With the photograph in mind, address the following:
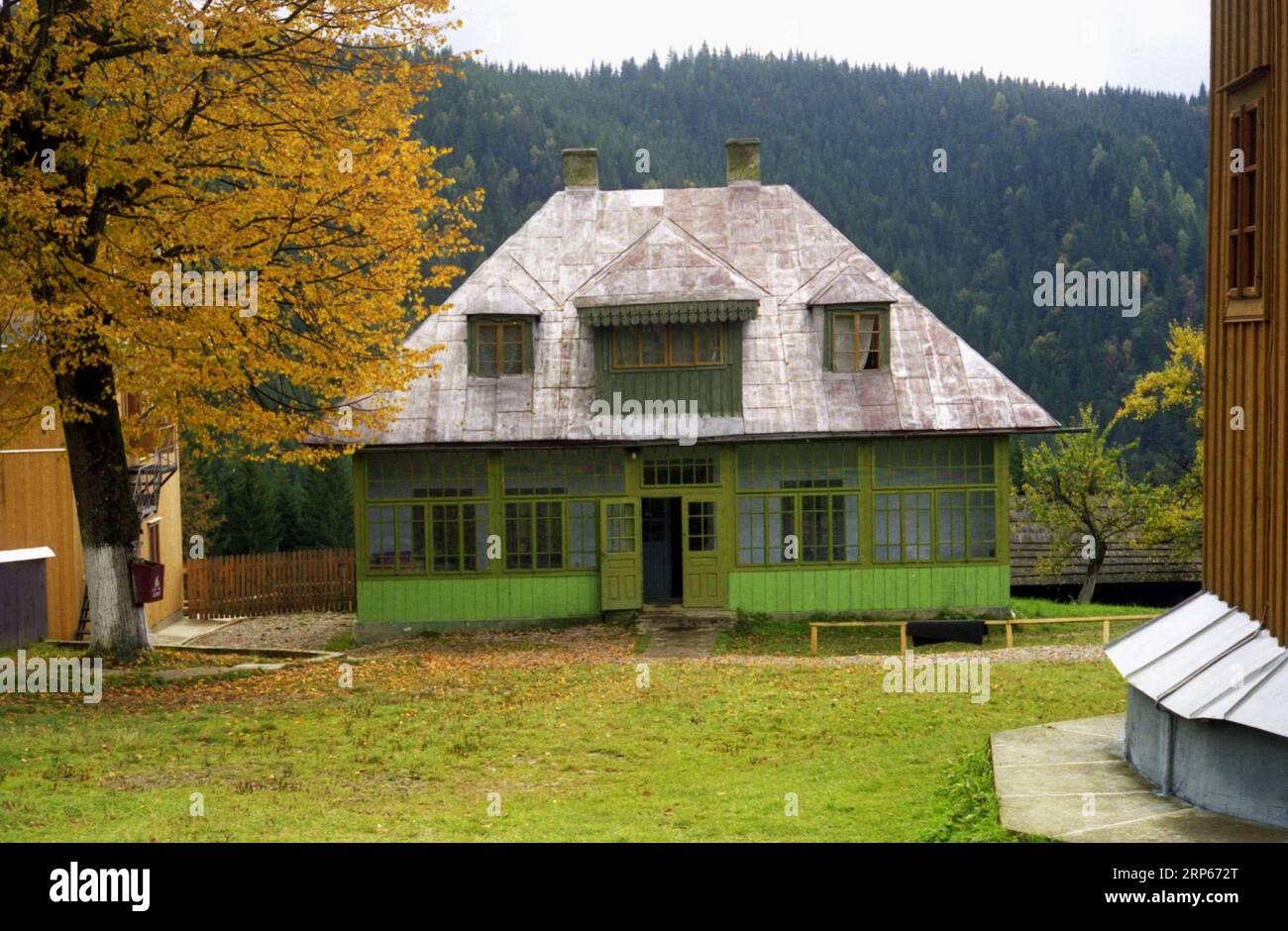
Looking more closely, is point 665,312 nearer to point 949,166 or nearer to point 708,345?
point 708,345

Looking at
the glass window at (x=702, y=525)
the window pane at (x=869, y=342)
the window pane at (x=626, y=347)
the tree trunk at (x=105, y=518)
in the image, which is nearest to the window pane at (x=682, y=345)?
the window pane at (x=626, y=347)

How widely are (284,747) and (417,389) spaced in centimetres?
1248

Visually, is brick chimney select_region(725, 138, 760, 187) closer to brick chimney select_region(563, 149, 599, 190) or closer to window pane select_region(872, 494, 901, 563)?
brick chimney select_region(563, 149, 599, 190)

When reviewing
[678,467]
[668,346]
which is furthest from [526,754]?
[668,346]

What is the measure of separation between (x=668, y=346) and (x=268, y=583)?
41.1 ft

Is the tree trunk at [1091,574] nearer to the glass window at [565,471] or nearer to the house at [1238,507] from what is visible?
the glass window at [565,471]

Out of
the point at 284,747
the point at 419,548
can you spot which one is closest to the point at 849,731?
the point at 284,747

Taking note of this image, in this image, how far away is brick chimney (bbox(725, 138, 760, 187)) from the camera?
29281 millimetres

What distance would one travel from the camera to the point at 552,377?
1035 inches

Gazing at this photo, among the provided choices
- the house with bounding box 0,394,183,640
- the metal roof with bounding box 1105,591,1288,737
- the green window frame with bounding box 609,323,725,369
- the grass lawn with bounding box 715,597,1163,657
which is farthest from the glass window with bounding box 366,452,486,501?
the metal roof with bounding box 1105,591,1288,737

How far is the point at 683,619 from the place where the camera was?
25.2 m

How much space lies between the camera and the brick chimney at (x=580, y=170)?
29.3 meters

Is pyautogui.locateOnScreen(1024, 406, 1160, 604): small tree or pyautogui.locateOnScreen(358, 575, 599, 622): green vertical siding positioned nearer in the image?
pyautogui.locateOnScreen(358, 575, 599, 622): green vertical siding

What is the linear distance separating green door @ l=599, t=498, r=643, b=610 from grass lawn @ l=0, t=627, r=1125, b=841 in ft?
18.2
